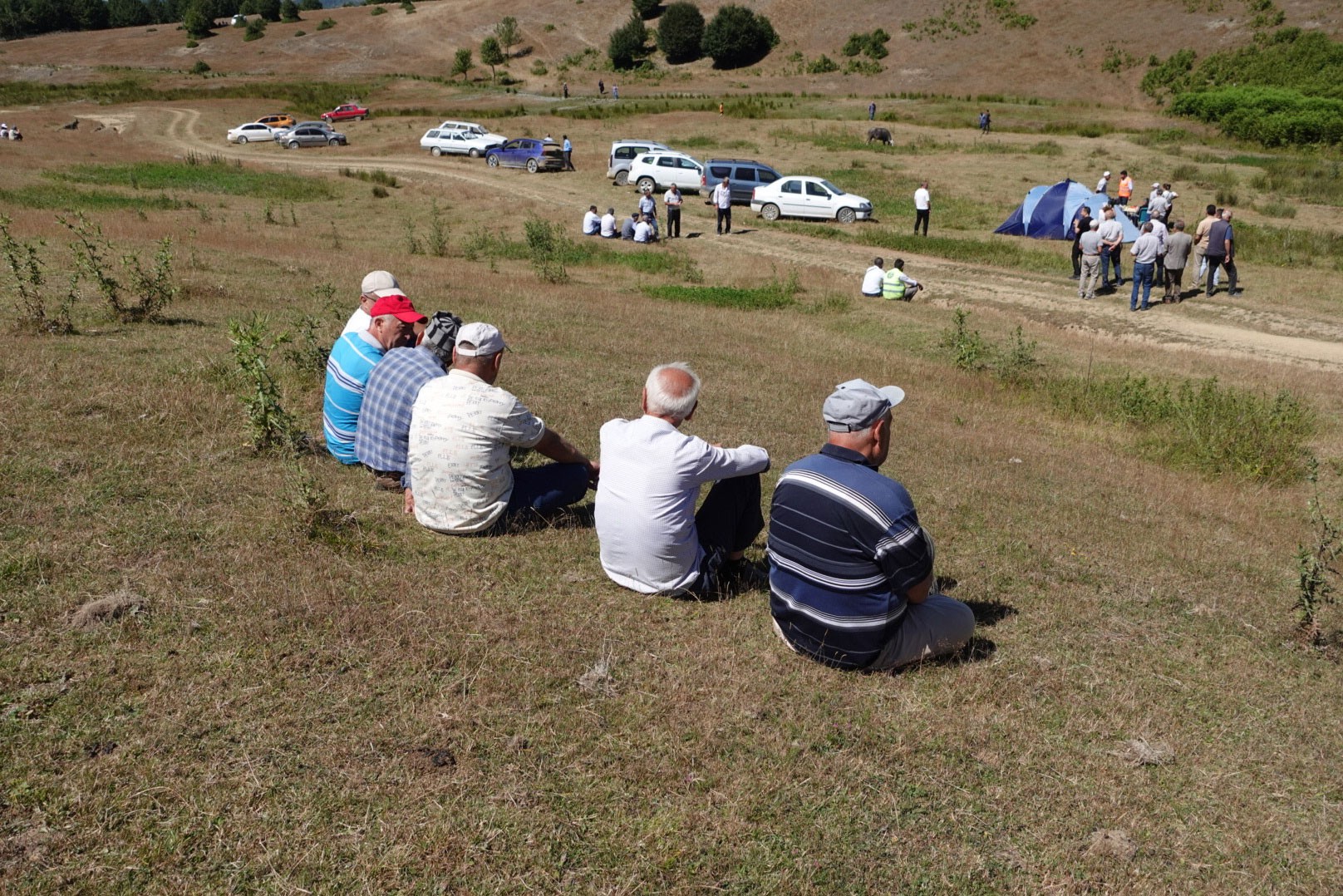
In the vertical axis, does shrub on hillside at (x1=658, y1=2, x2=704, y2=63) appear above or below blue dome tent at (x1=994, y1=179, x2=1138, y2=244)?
above

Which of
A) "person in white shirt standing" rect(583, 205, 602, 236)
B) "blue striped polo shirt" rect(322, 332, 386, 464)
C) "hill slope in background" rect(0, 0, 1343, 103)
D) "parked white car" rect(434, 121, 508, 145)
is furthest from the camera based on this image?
"hill slope in background" rect(0, 0, 1343, 103)

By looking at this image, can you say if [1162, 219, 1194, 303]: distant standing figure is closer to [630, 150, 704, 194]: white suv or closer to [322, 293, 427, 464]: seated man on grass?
[630, 150, 704, 194]: white suv

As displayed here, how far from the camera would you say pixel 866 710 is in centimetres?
396

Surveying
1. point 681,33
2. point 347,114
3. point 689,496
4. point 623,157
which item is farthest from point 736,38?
point 689,496

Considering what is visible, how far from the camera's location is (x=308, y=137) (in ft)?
143

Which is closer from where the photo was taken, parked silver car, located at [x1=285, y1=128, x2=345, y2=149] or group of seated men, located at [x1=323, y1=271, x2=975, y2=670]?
group of seated men, located at [x1=323, y1=271, x2=975, y2=670]

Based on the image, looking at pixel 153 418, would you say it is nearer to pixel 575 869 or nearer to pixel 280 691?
pixel 280 691

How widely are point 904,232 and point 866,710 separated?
24.3 metres

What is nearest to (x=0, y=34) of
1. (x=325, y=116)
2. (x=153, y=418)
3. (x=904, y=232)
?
(x=325, y=116)

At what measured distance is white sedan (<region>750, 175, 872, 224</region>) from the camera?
2748 centimetres

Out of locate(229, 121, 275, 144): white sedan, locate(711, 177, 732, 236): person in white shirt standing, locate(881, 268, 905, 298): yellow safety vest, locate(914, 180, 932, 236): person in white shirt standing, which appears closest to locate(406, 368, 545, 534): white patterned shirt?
locate(881, 268, 905, 298): yellow safety vest

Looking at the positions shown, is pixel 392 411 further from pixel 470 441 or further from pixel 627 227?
pixel 627 227

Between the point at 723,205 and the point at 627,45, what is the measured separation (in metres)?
61.0

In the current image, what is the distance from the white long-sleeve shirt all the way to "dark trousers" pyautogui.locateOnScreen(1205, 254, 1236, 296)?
58.8ft
